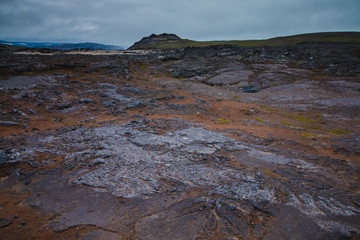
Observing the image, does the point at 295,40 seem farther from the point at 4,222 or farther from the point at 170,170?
the point at 4,222

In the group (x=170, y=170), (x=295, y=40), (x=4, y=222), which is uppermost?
(x=295, y=40)

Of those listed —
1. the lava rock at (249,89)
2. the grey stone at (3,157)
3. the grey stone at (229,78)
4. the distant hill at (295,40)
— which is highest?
the distant hill at (295,40)

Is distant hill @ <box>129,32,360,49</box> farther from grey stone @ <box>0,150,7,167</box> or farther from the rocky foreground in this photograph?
grey stone @ <box>0,150,7,167</box>

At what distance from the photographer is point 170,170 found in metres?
6.38

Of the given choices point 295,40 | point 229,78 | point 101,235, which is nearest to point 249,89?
point 229,78

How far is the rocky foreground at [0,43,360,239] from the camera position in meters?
4.34

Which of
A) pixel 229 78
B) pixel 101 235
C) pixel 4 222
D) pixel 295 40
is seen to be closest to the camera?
pixel 101 235

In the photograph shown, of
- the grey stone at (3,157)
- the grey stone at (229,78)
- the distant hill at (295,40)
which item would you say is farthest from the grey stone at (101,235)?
the distant hill at (295,40)

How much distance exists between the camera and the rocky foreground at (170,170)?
14.3 ft

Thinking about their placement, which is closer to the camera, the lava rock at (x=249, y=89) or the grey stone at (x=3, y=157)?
the grey stone at (x=3, y=157)

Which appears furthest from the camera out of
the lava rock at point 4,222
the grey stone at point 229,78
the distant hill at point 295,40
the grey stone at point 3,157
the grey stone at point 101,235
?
the distant hill at point 295,40

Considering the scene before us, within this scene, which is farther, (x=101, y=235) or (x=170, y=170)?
(x=170, y=170)

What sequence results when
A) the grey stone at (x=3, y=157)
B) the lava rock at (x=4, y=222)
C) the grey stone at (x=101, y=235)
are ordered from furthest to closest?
the grey stone at (x=3, y=157), the lava rock at (x=4, y=222), the grey stone at (x=101, y=235)

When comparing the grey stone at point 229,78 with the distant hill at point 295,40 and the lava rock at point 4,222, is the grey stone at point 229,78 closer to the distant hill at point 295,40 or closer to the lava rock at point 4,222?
the lava rock at point 4,222
